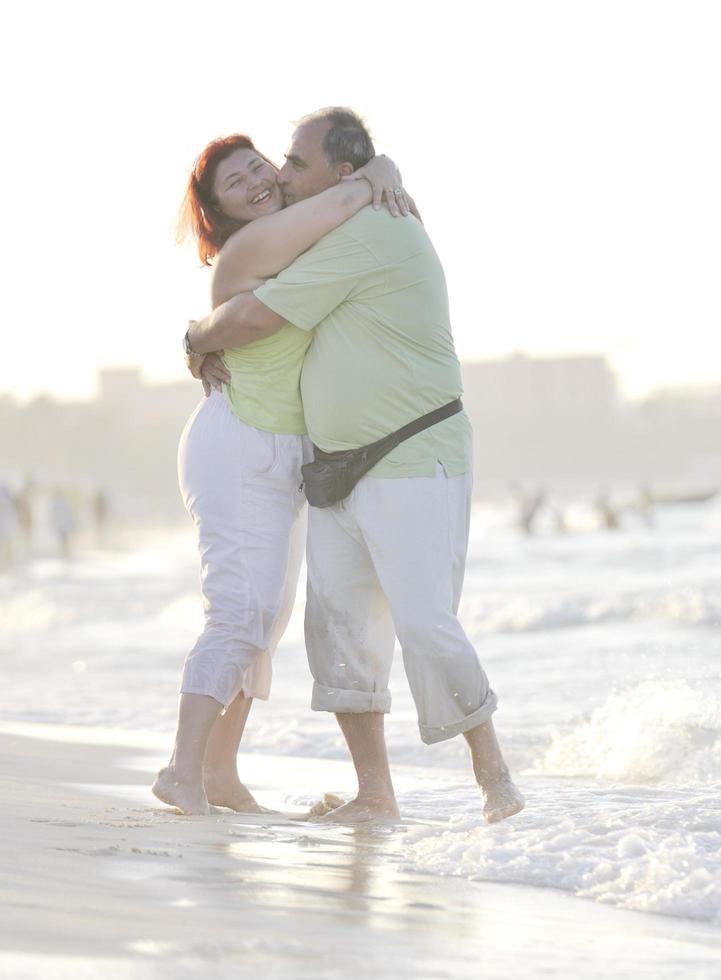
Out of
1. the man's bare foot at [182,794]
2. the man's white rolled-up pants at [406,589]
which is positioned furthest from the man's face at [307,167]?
the man's bare foot at [182,794]

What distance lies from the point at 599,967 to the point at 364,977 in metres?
0.38

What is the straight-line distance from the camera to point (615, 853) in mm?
3004

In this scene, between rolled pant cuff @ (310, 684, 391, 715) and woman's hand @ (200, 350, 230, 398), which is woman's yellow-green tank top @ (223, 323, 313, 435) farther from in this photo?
A: rolled pant cuff @ (310, 684, 391, 715)

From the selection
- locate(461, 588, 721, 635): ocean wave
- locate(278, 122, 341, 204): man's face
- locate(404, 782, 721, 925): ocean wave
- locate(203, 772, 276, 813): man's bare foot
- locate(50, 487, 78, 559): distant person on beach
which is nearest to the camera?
locate(404, 782, 721, 925): ocean wave

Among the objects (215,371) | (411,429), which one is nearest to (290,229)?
(215,371)

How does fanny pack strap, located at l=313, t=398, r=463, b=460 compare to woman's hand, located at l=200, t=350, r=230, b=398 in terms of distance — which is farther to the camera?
woman's hand, located at l=200, t=350, r=230, b=398

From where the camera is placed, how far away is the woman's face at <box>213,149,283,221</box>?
11.9 feet

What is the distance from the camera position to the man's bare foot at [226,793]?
376 centimetres

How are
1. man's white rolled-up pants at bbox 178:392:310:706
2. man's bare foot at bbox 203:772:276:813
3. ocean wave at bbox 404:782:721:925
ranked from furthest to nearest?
man's bare foot at bbox 203:772:276:813 → man's white rolled-up pants at bbox 178:392:310:706 → ocean wave at bbox 404:782:721:925

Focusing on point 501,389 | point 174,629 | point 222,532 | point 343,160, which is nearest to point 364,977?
point 222,532

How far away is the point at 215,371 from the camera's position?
12.0 feet

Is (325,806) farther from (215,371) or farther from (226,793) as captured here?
(215,371)

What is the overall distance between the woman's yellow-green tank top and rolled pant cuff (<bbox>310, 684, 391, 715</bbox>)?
63 centimetres

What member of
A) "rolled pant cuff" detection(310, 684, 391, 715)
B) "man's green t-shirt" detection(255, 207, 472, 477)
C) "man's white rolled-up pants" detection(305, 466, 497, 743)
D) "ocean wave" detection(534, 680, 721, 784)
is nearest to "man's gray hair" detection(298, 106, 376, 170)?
"man's green t-shirt" detection(255, 207, 472, 477)
